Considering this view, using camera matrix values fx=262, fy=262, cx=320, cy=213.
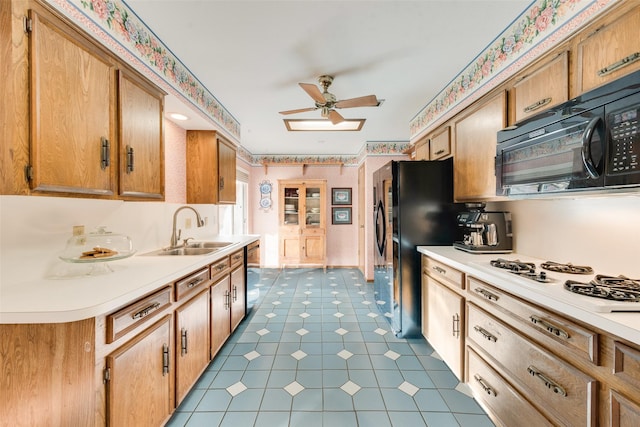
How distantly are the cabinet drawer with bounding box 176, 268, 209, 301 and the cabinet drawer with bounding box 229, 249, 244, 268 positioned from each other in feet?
1.69

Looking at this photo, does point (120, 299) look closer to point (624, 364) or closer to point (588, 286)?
point (624, 364)

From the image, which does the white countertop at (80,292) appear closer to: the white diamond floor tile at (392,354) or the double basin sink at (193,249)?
the double basin sink at (193,249)

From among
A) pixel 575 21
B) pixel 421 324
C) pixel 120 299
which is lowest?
pixel 421 324

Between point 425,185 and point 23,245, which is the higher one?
point 425,185

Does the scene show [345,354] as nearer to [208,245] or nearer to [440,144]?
[208,245]

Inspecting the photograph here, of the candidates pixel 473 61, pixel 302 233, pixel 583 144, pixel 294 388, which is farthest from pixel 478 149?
pixel 302 233

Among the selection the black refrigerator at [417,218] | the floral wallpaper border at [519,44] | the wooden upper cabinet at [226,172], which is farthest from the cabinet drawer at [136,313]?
the floral wallpaper border at [519,44]

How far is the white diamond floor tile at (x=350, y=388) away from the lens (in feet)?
5.84

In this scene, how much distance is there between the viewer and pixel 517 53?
1617mm

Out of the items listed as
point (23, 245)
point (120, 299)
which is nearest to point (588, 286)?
point (120, 299)

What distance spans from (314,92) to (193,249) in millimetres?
1763

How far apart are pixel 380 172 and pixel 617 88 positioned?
199cm

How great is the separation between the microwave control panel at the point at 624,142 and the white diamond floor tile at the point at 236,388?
7.60 feet

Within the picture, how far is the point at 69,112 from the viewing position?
118 cm
